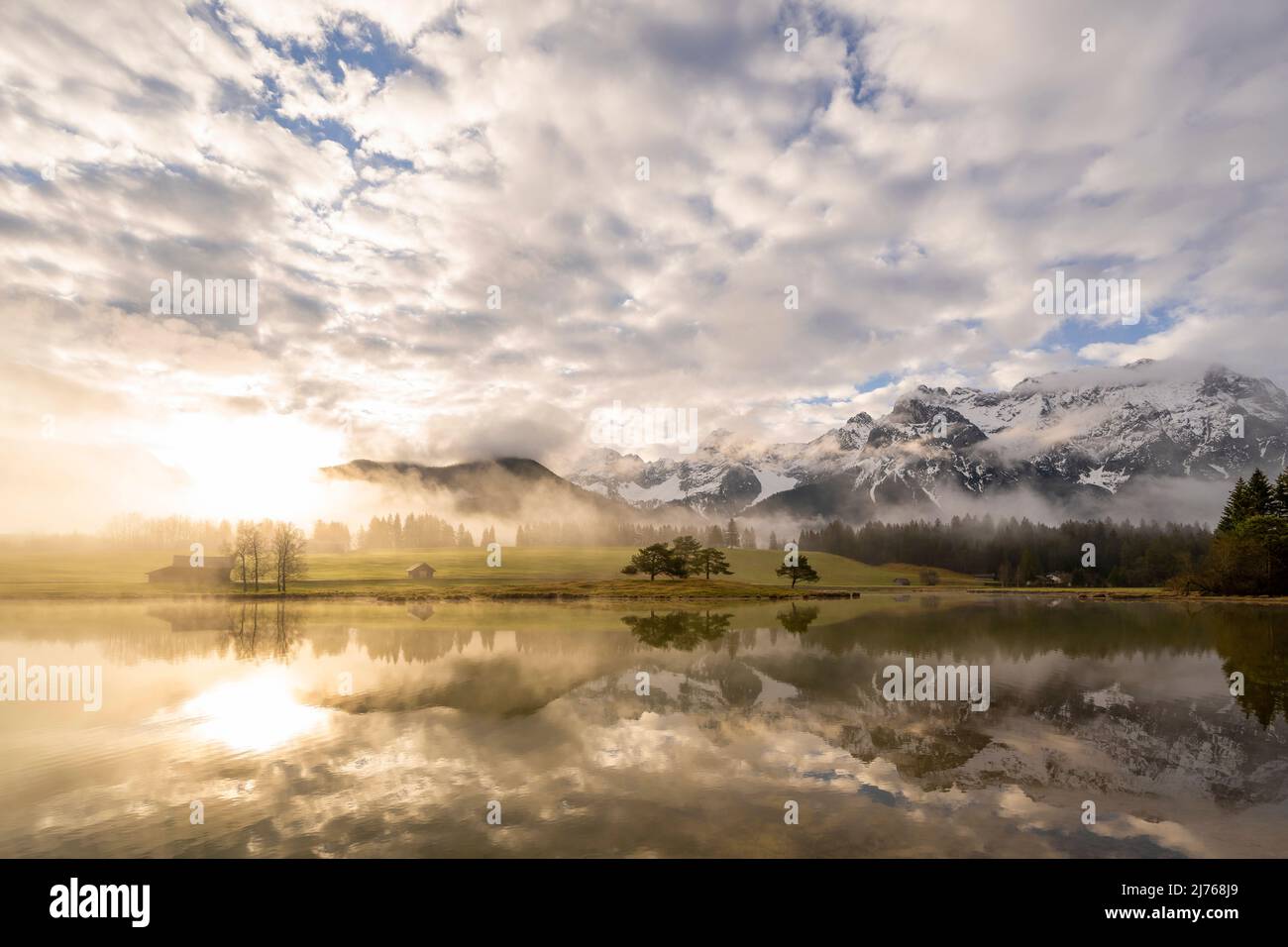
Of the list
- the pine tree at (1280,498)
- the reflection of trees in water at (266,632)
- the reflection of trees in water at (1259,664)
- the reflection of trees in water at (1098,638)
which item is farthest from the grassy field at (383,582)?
the pine tree at (1280,498)

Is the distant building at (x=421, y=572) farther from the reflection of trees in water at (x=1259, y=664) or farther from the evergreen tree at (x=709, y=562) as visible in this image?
the reflection of trees in water at (x=1259, y=664)

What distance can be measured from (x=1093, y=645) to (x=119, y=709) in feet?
248

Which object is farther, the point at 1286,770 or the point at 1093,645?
the point at 1093,645

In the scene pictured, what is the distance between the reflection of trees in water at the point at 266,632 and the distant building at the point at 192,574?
56.5m

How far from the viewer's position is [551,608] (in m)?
102

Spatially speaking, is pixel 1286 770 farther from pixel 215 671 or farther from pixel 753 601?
pixel 753 601

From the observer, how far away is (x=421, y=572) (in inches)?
6772

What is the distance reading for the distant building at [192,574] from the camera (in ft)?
484

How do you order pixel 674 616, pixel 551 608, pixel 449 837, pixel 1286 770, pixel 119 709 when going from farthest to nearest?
pixel 551 608
pixel 674 616
pixel 119 709
pixel 1286 770
pixel 449 837

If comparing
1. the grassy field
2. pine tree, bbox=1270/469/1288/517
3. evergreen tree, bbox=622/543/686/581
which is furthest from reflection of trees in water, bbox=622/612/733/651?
pine tree, bbox=1270/469/1288/517

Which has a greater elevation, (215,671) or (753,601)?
(215,671)

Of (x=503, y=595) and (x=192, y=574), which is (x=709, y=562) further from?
(x=192, y=574)

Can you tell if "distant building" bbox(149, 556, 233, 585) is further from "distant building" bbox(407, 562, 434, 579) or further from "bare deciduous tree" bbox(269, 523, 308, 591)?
"distant building" bbox(407, 562, 434, 579)
